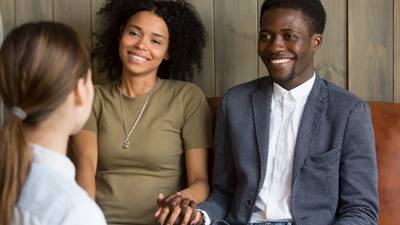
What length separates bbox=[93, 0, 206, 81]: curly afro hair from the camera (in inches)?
79.9

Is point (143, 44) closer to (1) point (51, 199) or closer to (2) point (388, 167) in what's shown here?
(2) point (388, 167)

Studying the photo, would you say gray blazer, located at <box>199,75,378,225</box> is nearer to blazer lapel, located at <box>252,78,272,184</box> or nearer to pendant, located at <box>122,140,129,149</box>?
blazer lapel, located at <box>252,78,272,184</box>

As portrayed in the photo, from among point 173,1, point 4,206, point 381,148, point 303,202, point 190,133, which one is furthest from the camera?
point 173,1

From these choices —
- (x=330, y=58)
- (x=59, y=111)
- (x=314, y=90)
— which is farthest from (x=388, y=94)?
(x=59, y=111)

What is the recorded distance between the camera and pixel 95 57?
7.23 feet

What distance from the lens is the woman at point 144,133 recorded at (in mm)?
1873

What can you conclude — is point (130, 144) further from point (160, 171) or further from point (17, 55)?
point (17, 55)

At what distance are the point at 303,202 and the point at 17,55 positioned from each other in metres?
0.90

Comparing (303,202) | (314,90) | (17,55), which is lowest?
(303,202)

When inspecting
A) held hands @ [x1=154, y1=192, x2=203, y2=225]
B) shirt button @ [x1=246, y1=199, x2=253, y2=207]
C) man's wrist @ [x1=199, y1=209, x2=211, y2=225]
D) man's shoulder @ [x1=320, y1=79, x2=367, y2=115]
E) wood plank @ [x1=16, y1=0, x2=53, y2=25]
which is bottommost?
man's wrist @ [x1=199, y1=209, x2=211, y2=225]

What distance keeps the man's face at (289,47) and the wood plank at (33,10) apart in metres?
0.92

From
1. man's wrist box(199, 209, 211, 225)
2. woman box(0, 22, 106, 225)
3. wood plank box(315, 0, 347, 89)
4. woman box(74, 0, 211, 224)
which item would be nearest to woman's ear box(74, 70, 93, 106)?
woman box(0, 22, 106, 225)

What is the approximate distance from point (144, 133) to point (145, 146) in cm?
4

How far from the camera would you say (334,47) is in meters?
2.01
